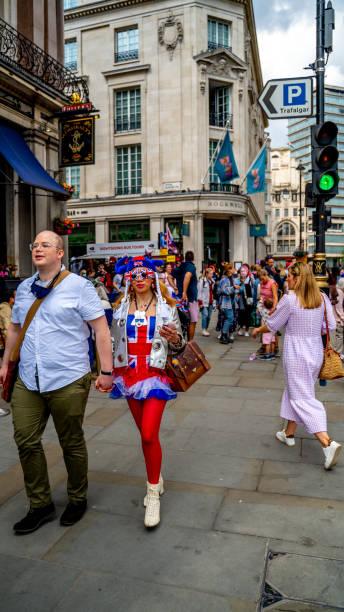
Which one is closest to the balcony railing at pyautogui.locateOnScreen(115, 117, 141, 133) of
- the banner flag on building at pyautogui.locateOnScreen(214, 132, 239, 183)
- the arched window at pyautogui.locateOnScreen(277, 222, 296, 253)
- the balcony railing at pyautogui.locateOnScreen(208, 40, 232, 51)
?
the balcony railing at pyautogui.locateOnScreen(208, 40, 232, 51)

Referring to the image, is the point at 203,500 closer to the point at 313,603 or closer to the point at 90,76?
the point at 313,603

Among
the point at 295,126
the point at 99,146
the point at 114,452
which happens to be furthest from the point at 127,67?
the point at 295,126

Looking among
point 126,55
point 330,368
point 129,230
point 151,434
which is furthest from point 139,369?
point 126,55

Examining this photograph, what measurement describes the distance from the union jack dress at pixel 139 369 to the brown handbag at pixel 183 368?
0.05 m

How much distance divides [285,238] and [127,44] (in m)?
93.9

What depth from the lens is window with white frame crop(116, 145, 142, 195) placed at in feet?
94.8

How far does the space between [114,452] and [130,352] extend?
151 cm

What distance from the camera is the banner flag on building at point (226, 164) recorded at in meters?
23.9

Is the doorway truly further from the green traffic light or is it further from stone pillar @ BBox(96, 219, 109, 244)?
the green traffic light

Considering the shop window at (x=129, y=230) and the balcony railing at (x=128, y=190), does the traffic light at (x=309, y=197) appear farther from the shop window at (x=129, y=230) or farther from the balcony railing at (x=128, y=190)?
the balcony railing at (x=128, y=190)

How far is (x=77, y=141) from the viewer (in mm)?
13562

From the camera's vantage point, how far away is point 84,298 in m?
3.23

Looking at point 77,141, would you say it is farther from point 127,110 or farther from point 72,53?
point 72,53

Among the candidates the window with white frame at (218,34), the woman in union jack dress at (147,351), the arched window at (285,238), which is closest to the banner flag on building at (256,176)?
the window with white frame at (218,34)
